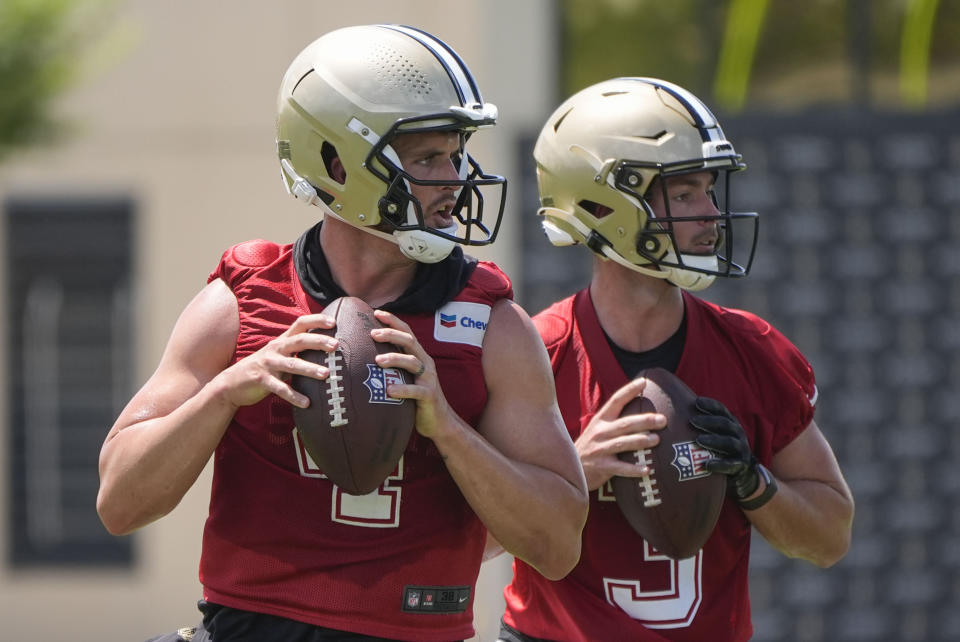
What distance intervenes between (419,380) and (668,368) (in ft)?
3.12

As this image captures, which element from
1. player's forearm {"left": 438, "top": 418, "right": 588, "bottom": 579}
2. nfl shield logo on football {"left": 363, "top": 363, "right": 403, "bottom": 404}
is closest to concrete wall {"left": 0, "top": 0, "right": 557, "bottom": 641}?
player's forearm {"left": 438, "top": 418, "right": 588, "bottom": 579}

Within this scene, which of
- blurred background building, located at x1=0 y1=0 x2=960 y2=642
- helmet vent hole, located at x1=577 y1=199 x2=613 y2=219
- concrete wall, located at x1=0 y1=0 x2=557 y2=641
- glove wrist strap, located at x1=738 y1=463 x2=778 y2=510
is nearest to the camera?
glove wrist strap, located at x1=738 y1=463 x2=778 y2=510

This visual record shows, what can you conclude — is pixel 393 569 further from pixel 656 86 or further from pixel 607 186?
pixel 656 86

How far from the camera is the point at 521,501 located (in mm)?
2588

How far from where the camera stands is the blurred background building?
277 inches

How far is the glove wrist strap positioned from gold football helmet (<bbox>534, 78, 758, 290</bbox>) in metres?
0.44

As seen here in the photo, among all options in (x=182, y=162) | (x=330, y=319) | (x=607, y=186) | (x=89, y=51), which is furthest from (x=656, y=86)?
(x=182, y=162)

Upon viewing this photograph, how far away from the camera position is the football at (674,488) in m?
3.04

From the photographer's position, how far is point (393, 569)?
104 inches

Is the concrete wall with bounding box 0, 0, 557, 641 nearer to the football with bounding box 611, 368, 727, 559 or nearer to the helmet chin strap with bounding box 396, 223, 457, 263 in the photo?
the football with bounding box 611, 368, 727, 559

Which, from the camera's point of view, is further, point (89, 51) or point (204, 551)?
point (89, 51)

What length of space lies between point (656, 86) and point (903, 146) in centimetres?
399

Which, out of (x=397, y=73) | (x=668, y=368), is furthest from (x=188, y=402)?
(x=668, y=368)

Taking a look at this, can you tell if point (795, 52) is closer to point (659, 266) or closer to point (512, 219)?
point (512, 219)
